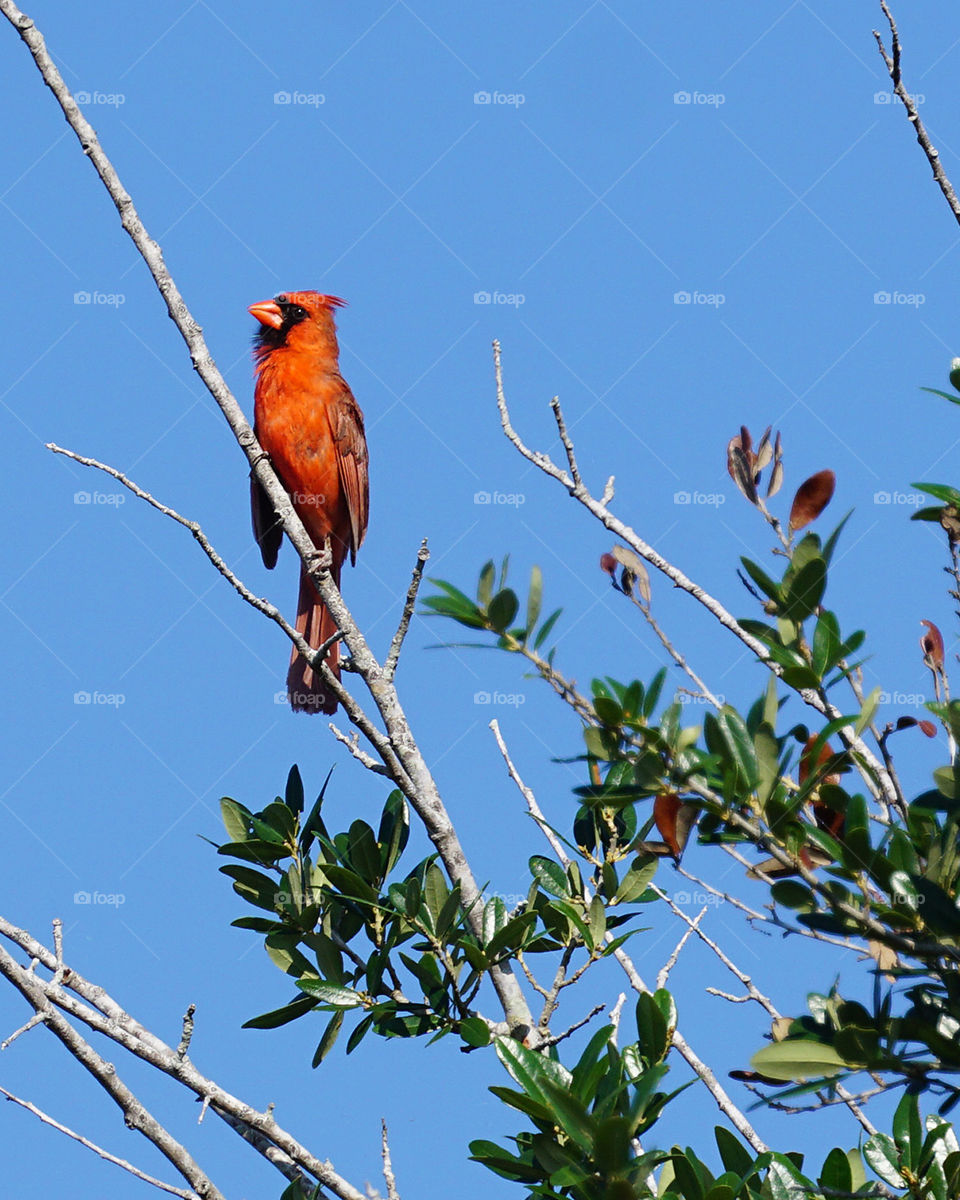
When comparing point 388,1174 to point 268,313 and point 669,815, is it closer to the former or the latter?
point 669,815

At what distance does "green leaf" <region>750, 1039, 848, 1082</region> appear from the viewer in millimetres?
2047

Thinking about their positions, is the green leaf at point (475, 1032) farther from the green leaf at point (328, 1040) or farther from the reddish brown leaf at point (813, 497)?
the reddish brown leaf at point (813, 497)

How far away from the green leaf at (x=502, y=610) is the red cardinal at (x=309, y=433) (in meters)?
3.87

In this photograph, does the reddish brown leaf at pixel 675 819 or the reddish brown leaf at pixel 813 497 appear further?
the reddish brown leaf at pixel 813 497

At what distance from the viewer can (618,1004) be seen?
308cm

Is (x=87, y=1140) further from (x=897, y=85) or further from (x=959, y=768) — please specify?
(x=897, y=85)

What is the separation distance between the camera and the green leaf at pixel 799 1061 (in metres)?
2.05

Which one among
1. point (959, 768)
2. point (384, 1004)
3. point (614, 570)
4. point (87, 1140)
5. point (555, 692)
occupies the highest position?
point (614, 570)

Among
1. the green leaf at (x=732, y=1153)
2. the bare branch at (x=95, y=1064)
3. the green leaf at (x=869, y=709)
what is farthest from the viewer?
the bare branch at (x=95, y=1064)

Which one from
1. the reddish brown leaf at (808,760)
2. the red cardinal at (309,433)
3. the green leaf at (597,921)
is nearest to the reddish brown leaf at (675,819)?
the reddish brown leaf at (808,760)

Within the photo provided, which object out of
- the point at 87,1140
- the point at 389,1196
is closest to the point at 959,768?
the point at 389,1196

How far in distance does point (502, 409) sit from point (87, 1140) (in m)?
1.84

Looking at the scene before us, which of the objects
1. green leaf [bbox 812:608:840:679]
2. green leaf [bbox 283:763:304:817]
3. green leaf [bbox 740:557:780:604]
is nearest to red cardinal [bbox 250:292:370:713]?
green leaf [bbox 283:763:304:817]

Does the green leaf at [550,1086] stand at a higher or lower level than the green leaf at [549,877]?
lower
